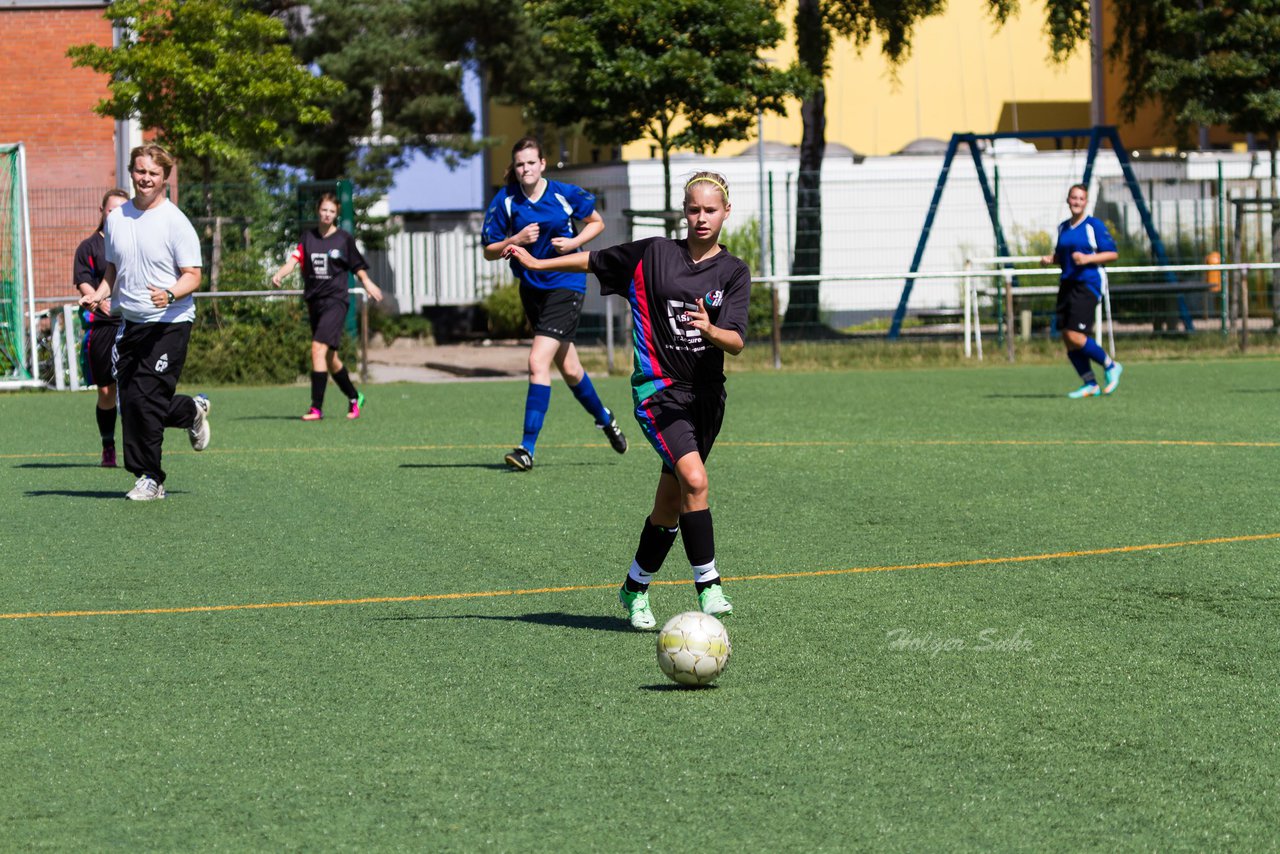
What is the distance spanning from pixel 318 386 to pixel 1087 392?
719 centimetres

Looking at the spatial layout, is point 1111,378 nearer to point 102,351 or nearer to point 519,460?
point 519,460

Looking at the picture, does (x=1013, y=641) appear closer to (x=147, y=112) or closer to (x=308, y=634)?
(x=308, y=634)

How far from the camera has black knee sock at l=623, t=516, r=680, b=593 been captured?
6.71 m

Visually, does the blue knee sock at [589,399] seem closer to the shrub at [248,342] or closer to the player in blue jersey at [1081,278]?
the player in blue jersey at [1081,278]

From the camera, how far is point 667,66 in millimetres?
25531

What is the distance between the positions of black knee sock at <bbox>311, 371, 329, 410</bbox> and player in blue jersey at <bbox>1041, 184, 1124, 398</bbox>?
6.87m

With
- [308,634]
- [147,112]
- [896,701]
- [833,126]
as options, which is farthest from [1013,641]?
[833,126]

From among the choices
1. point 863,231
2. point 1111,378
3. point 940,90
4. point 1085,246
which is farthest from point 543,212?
point 940,90

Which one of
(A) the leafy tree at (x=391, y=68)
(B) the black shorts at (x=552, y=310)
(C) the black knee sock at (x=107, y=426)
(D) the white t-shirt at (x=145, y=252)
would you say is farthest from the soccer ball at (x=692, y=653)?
(A) the leafy tree at (x=391, y=68)

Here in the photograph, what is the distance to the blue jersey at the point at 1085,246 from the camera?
1700 centimetres

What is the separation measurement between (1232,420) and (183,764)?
1155 centimetres

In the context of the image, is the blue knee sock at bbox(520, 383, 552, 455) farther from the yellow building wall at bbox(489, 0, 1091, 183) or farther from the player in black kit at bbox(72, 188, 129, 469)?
the yellow building wall at bbox(489, 0, 1091, 183)

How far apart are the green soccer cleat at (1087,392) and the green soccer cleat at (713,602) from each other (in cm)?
1115

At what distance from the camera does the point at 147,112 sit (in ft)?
77.9
